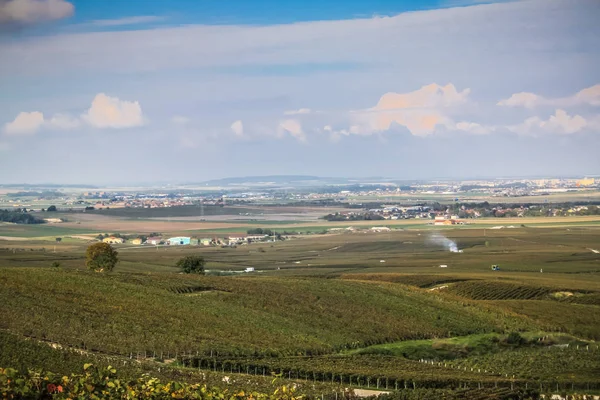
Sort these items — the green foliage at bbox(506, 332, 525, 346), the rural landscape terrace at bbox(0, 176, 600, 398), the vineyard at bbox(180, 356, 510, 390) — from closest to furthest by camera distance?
the vineyard at bbox(180, 356, 510, 390)
the rural landscape terrace at bbox(0, 176, 600, 398)
the green foliage at bbox(506, 332, 525, 346)

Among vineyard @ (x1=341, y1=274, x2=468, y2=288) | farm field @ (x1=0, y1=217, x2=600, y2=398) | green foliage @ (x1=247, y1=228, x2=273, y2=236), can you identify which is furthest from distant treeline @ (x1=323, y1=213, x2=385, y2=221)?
vineyard @ (x1=341, y1=274, x2=468, y2=288)

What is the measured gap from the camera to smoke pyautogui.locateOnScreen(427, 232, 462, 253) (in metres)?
114

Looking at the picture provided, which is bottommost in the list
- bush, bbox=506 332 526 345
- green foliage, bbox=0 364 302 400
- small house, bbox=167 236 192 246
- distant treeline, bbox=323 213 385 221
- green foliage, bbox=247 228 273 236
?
small house, bbox=167 236 192 246

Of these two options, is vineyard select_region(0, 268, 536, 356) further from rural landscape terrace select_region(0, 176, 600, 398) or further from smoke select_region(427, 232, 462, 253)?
smoke select_region(427, 232, 462, 253)

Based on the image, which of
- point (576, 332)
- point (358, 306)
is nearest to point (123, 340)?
point (358, 306)

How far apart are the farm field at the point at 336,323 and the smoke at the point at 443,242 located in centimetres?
2501

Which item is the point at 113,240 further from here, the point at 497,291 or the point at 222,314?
the point at 222,314

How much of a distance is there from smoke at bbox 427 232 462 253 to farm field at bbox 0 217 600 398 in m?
25.0

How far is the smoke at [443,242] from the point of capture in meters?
114

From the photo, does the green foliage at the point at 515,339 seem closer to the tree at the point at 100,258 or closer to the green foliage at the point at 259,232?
the tree at the point at 100,258

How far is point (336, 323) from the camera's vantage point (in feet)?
169

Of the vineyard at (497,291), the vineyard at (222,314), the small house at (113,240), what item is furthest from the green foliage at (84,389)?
the small house at (113,240)

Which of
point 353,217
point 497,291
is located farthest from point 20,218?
point 497,291

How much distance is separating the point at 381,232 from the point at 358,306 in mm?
86677
